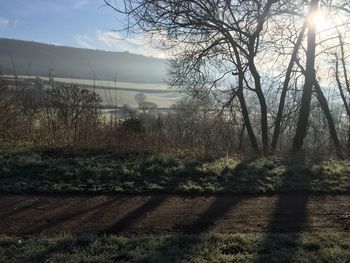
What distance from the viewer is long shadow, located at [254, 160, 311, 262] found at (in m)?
4.69

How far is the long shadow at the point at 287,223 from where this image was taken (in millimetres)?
4688

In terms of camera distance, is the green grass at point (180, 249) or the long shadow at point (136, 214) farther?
the long shadow at point (136, 214)

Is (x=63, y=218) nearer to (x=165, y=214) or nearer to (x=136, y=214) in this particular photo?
(x=136, y=214)

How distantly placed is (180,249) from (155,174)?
10.0ft

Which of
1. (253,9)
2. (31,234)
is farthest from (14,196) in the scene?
(253,9)

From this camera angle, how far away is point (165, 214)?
6.04 metres

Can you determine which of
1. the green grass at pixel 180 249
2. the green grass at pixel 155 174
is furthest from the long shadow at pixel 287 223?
the green grass at pixel 155 174

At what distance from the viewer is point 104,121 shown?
1113 cm

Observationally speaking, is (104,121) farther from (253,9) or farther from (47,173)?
(253,9)

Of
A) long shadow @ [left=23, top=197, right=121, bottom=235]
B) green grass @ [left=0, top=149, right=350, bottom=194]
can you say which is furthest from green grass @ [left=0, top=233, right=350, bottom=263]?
green grass @ [left=0, top=149, right=350, bottom=194]

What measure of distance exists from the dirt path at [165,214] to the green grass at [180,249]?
1.38 ft

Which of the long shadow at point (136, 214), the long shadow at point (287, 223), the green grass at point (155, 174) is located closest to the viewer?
the long shadow at point (287, 223)

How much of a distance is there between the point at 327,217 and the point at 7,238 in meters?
3.71

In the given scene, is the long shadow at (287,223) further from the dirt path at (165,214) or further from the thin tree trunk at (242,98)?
the thin tree trunk at (242,98)
